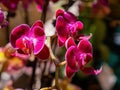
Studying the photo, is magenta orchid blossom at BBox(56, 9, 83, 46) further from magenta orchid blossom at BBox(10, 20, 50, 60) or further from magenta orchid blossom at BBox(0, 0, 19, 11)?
magenta orchid blossom at BBox(0, 0, 19, 11)

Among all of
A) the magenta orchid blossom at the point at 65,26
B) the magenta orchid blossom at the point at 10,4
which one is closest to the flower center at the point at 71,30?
the magenta orchid blossom at the point at 65,26

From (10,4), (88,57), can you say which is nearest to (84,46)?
(88,57)

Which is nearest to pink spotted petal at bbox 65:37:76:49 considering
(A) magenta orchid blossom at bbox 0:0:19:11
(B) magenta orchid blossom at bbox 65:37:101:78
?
(B) magenta orchid blossom at bbox 65:37:101:78

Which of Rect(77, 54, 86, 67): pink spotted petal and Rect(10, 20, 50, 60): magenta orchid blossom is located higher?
Rect(10, 20, 50, 60): magenta orchid blossom

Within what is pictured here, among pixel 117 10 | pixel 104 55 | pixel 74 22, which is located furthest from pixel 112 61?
pixel 74 22

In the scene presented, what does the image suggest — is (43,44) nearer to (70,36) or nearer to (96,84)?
(70,36)

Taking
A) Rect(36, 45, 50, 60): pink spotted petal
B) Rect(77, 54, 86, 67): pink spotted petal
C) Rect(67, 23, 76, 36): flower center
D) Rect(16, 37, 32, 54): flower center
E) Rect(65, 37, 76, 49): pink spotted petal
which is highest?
Answer: Rect(67, 23, 76, 36): flower center

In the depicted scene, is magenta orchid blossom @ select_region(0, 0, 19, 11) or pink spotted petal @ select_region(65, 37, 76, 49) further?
magenta orchid blossom @ select_region(0, 0, 19, 11)

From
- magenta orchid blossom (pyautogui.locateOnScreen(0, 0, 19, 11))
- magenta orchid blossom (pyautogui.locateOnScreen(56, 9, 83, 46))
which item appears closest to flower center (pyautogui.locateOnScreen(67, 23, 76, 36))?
magenta orchid blossom (pyautogui.locateOnScreen(56, 9, 83, 46))
